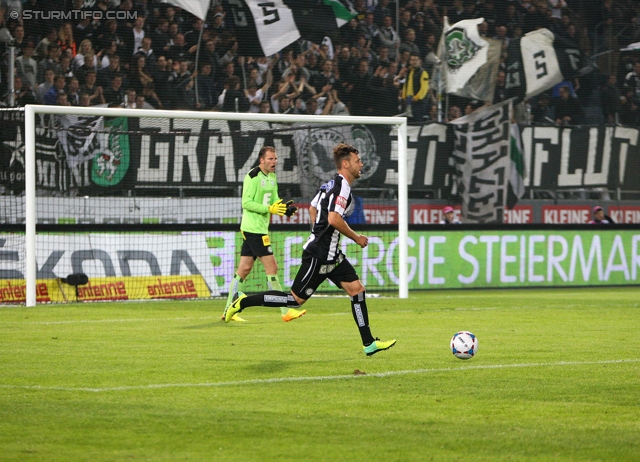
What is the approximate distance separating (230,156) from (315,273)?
10.5 metres

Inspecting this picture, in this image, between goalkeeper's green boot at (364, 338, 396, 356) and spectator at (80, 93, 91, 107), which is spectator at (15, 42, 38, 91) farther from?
goalkeeper's green boot at (364, 338, 396, 356)

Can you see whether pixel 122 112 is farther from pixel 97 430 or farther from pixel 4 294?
pixel 97 430

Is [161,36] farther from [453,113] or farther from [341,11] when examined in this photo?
[453,113]

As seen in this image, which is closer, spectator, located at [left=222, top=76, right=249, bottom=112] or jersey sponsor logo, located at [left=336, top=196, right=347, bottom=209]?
jersey sponsor logo, located at [left=336, top=196, right=347, bottom=209]

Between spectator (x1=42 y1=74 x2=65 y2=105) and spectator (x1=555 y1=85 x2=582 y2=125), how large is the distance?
469 inches

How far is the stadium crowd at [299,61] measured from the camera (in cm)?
2025

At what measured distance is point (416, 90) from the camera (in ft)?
76.9

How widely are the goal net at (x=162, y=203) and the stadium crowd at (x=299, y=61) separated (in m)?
1.23

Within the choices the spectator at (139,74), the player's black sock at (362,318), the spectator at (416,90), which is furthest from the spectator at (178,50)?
the player's black sock at (362,318)

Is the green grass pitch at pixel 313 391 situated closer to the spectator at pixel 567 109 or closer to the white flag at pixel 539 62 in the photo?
the spectator at pixel 567 109

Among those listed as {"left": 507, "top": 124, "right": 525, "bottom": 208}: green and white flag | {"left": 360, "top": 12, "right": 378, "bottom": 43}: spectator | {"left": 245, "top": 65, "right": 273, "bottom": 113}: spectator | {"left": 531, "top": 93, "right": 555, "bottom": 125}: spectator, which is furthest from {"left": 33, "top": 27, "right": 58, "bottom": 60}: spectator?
{"left": 531, "top": 93, "right": 555, "bottom": 125}: spectator

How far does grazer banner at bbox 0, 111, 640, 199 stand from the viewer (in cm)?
1880

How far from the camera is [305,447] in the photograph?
18.6 feet

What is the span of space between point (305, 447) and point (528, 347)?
575 centimetres
